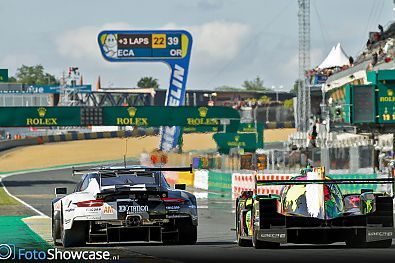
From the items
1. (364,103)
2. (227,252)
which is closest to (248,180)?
(364,103)

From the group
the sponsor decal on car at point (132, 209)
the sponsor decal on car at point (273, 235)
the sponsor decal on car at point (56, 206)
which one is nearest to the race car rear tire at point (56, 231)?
the sponsor decal on car at point (56, 206)

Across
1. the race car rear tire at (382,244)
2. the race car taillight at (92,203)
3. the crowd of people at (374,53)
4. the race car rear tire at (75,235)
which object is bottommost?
the race car rear tire at (382,244)

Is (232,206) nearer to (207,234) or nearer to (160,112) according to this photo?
(207,234)

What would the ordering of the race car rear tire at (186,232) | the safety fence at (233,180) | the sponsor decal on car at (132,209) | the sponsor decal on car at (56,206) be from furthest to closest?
1. the safety fence at (233,180)
2. the sponsor decal on car at (56,206)
3. the race car rear tire at (186,232)
4. the sponsor decal on car at (132,209)

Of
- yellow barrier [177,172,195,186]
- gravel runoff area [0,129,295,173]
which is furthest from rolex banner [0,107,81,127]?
gravel runoff area [0,129,295,173]

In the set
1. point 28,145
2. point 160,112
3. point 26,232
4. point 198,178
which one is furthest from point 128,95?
point 26,232

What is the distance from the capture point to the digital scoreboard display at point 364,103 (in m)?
43.6

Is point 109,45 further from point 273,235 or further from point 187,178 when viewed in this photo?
point 273,235

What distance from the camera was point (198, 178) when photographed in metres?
54.3

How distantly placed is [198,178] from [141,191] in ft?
124

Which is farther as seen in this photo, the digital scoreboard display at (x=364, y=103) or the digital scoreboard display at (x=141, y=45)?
the digital scoreboard display at (x=141, y=45)

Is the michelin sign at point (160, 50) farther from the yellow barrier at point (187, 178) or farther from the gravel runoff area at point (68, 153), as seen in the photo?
the yellow barrier at point (187, 178)

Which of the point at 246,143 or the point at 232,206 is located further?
the point at 246,143

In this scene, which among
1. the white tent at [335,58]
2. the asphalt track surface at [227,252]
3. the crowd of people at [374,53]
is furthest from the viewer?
the white tent at [335,58]
